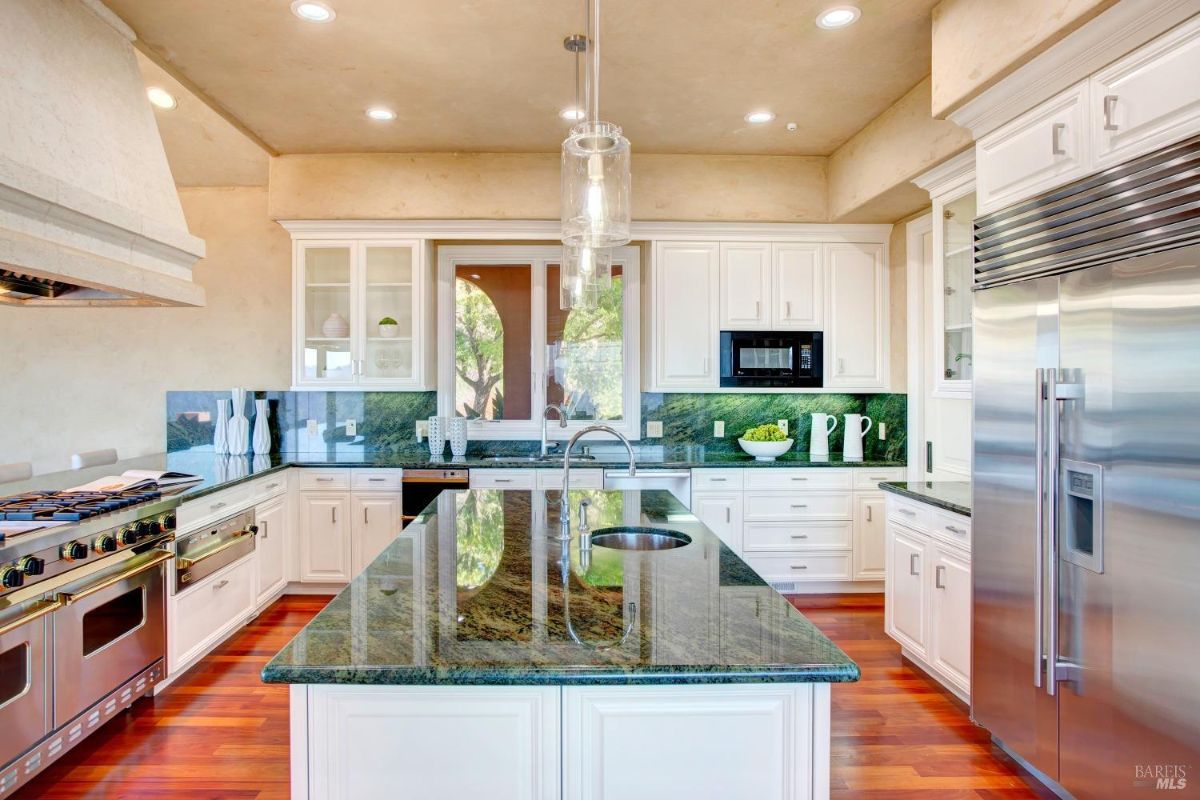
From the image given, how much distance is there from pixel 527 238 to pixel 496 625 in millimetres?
3498

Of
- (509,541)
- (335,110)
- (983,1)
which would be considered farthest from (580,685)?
(335,110)

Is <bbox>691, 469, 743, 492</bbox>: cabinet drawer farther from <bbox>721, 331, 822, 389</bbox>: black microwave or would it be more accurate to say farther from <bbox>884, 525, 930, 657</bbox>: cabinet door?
<bbox>884, 525, 930, 657</bbox>: cabinet door

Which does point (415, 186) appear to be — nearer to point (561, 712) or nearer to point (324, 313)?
point (324, 313)

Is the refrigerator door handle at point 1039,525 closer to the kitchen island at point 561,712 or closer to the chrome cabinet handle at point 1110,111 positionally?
the chrome cabinet handle at point 1110,111

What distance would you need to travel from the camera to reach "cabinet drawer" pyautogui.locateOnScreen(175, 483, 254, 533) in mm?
3066

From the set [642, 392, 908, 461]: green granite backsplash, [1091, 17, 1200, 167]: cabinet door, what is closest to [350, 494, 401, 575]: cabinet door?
[642, 392, 908, 461]: green granite backsplash

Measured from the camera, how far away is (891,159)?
11.9 ft

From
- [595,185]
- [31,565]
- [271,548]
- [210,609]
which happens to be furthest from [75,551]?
[595,185]

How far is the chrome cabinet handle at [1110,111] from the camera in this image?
195 cm

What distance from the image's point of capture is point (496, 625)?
4.74 feet

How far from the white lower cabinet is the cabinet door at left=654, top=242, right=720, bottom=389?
160 cm

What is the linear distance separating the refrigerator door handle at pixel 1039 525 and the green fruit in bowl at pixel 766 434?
235cm

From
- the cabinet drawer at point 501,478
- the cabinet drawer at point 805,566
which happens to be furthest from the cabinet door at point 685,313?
the cabinet drawer at point 805,566

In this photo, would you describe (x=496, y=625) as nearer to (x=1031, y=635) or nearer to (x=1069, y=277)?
(x=1031, y=635)
